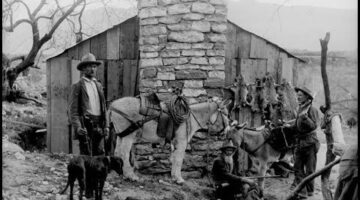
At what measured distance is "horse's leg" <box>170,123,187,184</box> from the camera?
682cm

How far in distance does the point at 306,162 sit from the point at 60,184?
3.78 metres

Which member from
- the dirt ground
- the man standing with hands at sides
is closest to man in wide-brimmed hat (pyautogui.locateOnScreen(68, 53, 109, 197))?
the man standing with hands at sides

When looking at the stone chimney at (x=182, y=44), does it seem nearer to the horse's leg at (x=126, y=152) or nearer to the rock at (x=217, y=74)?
the rock at (x=217, y=74)

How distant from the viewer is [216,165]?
618cm

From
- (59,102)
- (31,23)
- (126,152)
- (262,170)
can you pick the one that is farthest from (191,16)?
(31,23)

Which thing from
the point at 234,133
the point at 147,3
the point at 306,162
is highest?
the point at 147,3

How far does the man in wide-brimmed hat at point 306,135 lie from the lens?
6328 mm

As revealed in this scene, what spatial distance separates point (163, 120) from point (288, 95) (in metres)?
2.43

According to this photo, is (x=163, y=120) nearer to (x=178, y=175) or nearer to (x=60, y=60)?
(x=178, y=175)

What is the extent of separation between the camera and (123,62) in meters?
7.55

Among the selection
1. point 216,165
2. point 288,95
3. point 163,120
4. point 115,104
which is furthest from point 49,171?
point 288,95

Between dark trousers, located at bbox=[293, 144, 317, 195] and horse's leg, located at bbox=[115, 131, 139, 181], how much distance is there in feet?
8.43

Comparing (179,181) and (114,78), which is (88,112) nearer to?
(179,181)

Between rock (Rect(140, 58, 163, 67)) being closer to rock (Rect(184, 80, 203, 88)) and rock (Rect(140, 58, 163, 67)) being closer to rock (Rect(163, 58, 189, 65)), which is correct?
rock (Rect(163, 58, 189, 65))
